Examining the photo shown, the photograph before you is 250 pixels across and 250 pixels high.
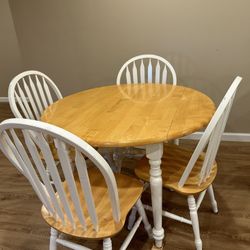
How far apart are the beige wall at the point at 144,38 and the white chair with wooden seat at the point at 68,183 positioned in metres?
1.57

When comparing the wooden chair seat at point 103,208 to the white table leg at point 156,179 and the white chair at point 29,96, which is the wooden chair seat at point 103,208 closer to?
the white table leg at point 156,179

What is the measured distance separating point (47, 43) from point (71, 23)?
425mm

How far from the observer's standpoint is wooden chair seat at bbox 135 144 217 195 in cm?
130

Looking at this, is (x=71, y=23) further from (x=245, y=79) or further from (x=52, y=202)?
(x=52, y=202)

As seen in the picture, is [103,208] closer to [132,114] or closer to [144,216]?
[144,216]

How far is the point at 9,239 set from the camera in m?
1.69

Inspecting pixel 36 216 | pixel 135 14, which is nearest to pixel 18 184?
pixel 36 216

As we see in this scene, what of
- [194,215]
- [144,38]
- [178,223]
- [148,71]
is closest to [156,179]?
[194,215]

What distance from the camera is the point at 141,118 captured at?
1.37m

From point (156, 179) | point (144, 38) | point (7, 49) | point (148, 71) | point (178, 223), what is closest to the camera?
point (156, 179)

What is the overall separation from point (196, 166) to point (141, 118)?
0.41 meters

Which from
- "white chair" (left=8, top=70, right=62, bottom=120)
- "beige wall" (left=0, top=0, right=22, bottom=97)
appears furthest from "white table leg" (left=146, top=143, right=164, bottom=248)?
"beige wall" (left=0, top=0, right=22, bottom=97)

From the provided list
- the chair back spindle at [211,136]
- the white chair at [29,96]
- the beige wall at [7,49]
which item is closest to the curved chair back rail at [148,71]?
the white chair at [29,96]

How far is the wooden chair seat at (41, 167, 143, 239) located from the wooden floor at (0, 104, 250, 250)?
48 centimetres
